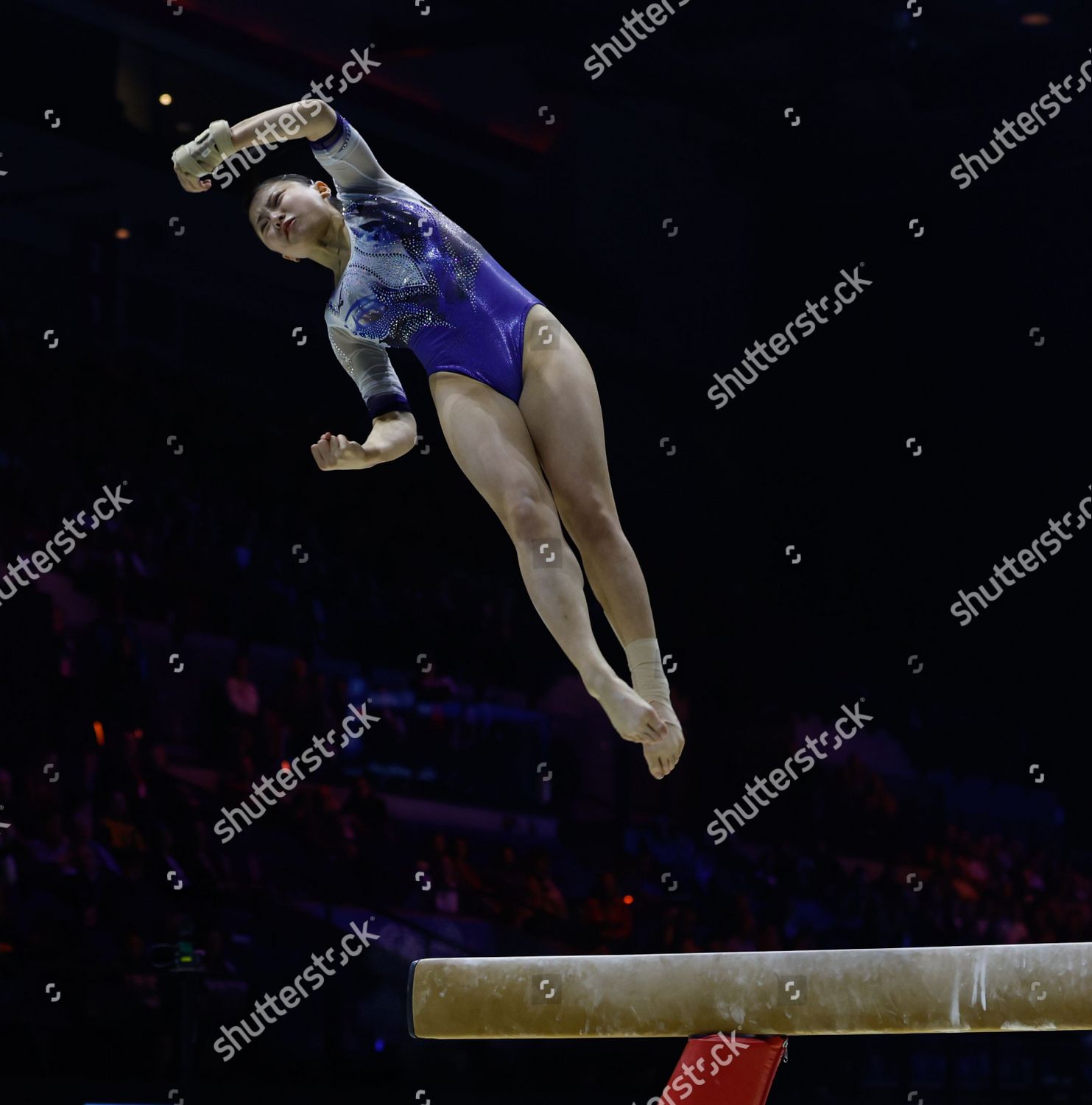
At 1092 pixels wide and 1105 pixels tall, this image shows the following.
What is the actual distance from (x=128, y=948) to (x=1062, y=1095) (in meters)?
5.40

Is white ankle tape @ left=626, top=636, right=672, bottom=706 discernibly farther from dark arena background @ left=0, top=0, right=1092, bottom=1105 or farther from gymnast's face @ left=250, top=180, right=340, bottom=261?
dark arena background @ left=0, top=0, right=1092, bottom=1105

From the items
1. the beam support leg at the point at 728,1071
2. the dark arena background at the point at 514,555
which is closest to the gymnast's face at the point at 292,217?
the beam support leg at the point at 728,1071

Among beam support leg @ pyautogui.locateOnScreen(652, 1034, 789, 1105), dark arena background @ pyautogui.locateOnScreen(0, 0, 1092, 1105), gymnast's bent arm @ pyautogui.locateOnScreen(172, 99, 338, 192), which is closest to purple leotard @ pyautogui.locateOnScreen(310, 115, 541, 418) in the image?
gymnast's bent arm @ pyautogui.locateOnScreen(172, 99, 338, 192)

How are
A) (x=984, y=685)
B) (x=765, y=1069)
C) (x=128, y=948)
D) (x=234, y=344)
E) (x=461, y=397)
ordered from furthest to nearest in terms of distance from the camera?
(x=984, y=685) → (x=234, y=344) → (x=128, y=948) → (x=461, y=397) → (x=765, y=1069)

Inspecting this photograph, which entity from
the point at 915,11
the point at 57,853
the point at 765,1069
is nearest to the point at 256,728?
the point at 57,853

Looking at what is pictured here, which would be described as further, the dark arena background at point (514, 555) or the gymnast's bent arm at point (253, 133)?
the dark arena background at point (514, 555)

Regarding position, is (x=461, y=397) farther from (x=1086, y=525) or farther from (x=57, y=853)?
(x=1086, y=525)

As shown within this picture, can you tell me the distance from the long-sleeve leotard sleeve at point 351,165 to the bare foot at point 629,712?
158 cm

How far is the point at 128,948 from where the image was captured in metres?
7.60

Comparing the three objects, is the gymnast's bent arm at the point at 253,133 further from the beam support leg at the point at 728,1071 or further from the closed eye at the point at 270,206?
the beam support leg at the point at 728,1071

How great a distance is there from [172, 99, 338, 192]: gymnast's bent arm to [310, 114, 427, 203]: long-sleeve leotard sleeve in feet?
0.17

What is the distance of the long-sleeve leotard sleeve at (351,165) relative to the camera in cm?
427

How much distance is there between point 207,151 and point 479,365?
960mm

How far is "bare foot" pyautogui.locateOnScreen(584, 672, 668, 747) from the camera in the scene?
3.69 m
